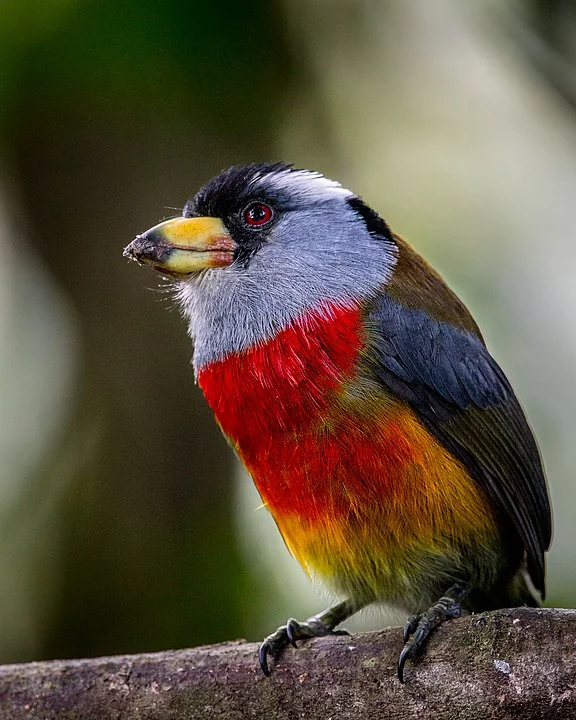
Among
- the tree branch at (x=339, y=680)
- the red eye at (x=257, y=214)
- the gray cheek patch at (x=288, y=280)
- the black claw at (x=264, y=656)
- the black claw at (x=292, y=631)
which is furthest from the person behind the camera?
the red eye at (x=257, y=214)

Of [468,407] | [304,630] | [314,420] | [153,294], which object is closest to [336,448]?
[314,420]

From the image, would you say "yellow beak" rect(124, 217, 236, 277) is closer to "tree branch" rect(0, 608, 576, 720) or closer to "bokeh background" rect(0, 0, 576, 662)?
"tree branch" rect(0, 608, 576, 720)

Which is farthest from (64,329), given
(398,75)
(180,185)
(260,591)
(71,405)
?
(398,75)

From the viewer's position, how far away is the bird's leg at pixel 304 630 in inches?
119

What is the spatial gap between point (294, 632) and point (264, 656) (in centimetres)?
16

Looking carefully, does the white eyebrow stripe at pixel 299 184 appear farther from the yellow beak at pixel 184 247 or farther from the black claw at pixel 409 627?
the black claw at pixel 409 627

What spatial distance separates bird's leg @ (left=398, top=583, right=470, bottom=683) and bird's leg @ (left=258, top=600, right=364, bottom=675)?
405 millimetres

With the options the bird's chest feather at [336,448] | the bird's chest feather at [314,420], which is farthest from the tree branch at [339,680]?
the bird's chest feather at [314,420]

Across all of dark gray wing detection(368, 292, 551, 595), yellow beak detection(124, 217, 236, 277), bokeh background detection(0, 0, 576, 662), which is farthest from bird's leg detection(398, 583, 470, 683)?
bokeh background detection(0, 0, 576, 662)

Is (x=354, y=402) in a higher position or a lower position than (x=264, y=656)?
higher

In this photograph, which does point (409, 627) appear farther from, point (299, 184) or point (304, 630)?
point (299, 184)

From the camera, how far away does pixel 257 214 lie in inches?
135

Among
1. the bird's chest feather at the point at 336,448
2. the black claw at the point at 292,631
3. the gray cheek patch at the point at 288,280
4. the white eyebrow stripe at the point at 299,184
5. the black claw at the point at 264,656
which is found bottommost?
the black claw at the point at 292,631

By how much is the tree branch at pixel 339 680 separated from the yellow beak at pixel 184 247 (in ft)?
3.77
